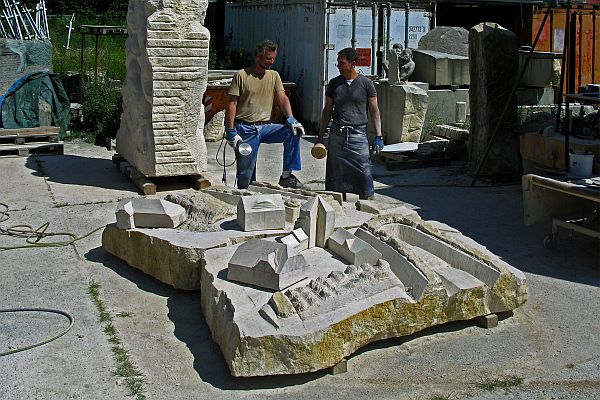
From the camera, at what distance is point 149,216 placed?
6.67 meters

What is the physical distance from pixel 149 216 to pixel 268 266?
64.4 inches

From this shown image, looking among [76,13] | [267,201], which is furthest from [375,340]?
[76,13]

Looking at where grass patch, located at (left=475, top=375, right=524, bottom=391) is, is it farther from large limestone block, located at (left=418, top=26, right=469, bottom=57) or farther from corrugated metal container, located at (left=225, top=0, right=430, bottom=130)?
large limestone block, located at (left=418, top=26, right=469, bottom=57)

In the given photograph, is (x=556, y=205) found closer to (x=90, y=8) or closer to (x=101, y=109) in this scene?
(x=101, y=109)

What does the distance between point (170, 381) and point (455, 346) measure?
183 cm

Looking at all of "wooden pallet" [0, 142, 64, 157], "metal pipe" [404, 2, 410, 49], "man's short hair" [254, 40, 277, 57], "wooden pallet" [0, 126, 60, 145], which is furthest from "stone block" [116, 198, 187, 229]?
"metal pipe" [404, 2, 410, 49]

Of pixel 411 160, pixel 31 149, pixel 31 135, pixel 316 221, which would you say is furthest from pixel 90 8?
pixel 316 221

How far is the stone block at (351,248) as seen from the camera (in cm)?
582

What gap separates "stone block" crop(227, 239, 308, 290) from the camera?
17.7 feet

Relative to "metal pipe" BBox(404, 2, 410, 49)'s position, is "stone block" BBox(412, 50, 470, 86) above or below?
below

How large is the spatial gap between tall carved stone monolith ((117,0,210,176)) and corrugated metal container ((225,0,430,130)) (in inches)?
172

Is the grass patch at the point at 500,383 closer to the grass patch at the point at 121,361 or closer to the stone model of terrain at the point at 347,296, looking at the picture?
the stone model of terrain at the point at 347,296

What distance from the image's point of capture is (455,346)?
17.8 ft

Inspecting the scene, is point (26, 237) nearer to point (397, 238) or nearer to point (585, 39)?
point (397, 238)
